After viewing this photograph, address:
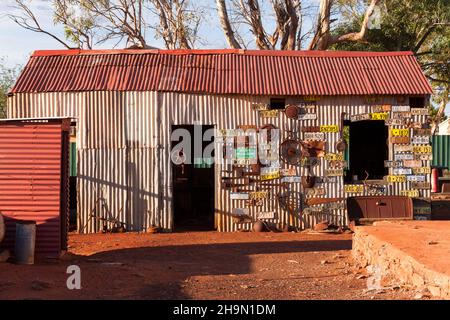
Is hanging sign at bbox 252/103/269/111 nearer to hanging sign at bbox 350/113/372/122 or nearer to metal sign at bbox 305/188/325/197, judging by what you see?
hanging sign at bbox 350/113/372/122

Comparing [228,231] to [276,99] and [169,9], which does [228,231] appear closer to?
[276,99]

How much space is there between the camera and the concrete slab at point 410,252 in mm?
8125

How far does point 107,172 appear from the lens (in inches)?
656

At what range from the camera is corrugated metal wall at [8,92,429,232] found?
1661cm

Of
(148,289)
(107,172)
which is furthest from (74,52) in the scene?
(148,289)

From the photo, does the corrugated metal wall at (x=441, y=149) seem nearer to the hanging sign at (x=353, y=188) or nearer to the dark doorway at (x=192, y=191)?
the dark doorway at (x=192, y=191)

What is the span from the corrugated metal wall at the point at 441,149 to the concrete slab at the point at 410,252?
20.6m

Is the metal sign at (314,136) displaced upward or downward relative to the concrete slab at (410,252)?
upward

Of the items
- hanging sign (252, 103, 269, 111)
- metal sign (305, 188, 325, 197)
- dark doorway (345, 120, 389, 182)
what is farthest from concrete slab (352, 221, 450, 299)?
dark doorway (345, 120, 389, 182)

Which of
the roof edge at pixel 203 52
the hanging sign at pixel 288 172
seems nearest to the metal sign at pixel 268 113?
the hanging sign at pixel 288 172

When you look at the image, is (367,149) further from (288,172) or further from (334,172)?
(288,172)

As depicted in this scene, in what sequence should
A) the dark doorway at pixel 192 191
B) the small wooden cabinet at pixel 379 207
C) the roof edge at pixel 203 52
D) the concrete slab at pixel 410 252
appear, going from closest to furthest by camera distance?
1. the concrete slab at pixel 410 252
2. the small wooden cabinet at pixel 379 207
3. the roof edge at pixel 203 52
4. the dark doorway at pixel 192 191

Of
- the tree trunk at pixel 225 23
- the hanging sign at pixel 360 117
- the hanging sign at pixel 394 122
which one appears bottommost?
the hanging sign at pixel 394 122

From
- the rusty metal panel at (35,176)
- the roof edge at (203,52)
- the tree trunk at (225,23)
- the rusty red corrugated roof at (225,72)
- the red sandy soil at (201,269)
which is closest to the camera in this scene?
the red sandy soil at (201,269)
